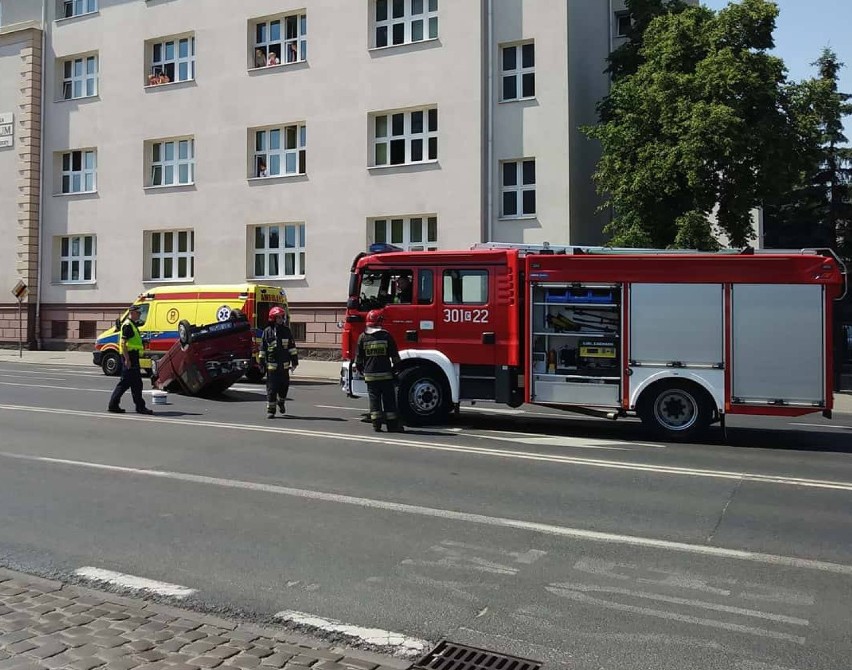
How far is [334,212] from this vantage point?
85.5ft

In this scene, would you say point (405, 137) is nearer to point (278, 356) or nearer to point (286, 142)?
point (286, 142)

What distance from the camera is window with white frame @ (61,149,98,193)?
30906 millimetres

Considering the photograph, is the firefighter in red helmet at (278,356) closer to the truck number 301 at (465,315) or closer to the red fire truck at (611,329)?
the red fire truck at (611,329)

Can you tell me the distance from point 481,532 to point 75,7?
3277cm

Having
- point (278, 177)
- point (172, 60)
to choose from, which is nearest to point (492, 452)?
point (278, 177)

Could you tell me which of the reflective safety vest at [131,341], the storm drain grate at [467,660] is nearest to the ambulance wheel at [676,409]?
the storm drain grate at [467,660]

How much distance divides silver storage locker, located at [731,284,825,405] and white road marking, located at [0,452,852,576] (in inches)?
208

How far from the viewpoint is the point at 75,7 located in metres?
31.8

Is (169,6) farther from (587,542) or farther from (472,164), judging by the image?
(587,542)

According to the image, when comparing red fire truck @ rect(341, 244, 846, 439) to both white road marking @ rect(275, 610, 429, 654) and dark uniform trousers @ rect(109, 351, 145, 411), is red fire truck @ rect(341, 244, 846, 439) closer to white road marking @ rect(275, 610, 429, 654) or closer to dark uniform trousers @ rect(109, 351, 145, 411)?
dark uniform trousers @ rect(109, 351, 145, 411)

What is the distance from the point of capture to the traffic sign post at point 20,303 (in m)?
29.0

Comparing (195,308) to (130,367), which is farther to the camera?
(195,308)

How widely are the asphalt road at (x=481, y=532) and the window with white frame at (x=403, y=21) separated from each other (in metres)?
17.7

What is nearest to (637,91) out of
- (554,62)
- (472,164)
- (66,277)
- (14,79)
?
(554,62)
